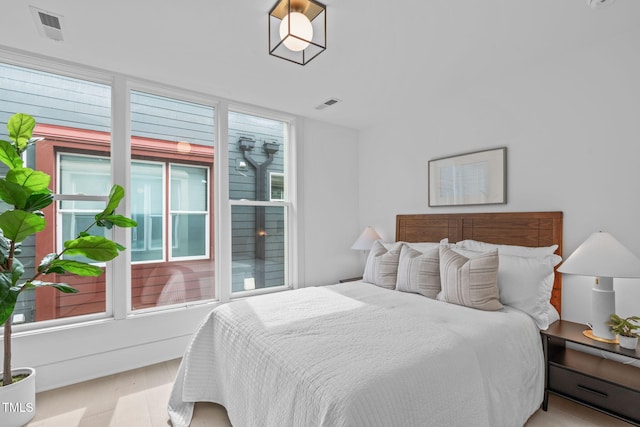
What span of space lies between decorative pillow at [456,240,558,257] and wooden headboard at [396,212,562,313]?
0.09m

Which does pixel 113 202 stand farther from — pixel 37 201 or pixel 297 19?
pixel 297 19

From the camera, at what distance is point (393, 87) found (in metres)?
2.99

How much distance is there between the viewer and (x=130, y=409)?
2146mm

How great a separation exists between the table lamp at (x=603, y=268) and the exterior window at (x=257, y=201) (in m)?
2.79

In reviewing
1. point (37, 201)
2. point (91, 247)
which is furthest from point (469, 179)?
point (37, 201)

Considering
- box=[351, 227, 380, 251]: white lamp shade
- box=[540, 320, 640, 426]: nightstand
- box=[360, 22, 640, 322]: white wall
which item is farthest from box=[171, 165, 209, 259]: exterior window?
box=[540, 320, 640, 426]: nightstand

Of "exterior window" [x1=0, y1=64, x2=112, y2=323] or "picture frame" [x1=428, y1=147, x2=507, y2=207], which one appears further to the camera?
"picture frame" [x1=428, y1=147, x2=507, y2=207]

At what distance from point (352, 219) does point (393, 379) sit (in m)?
A: 3.10

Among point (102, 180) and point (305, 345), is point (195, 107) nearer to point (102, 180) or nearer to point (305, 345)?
point (102, 180)

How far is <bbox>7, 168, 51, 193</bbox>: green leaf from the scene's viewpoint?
191cm

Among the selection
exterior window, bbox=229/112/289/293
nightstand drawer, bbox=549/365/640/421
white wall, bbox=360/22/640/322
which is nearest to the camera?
nightstand drawer, bbox=549/365/640/421

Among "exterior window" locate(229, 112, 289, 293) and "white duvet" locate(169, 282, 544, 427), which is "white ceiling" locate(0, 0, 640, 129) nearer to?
"exterior window" locate(229, 112, 289, 293)

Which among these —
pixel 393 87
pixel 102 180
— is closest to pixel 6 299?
pixel 102 180

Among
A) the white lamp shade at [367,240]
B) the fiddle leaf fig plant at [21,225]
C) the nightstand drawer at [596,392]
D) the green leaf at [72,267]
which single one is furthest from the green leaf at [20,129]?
the nightstand drawer at [596,392]
